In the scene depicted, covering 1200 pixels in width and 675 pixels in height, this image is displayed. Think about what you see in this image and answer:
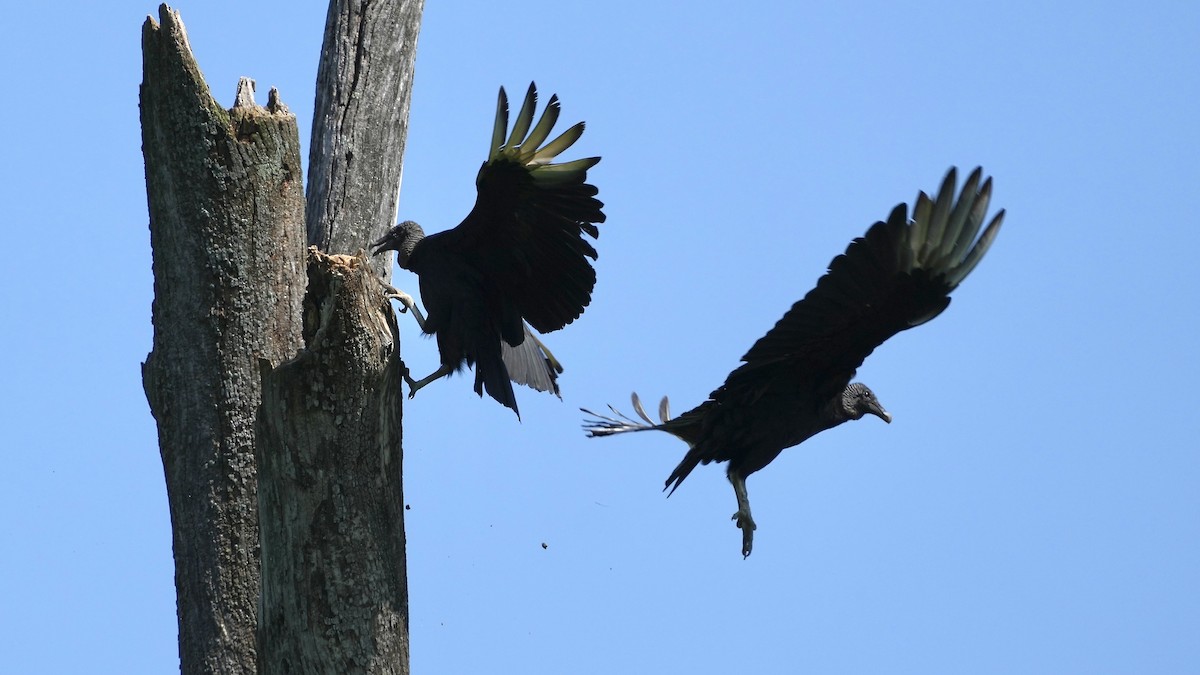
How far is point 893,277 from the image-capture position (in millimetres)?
Answer: 4336

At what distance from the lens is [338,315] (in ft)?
12.5

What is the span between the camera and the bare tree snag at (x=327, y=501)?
12.4ft

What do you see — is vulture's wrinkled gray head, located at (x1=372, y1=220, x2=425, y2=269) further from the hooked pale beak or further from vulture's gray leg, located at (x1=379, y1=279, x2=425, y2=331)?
the hooked pale beak

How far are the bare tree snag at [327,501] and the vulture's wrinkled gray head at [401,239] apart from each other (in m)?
1.82

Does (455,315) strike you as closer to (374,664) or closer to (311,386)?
(311,386)

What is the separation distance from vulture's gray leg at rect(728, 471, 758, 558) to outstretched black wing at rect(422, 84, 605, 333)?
3.09ft

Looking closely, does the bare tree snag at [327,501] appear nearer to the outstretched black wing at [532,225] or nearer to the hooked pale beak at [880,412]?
the outstretched black wing at [532,225]

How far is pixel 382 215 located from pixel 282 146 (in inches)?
44.0

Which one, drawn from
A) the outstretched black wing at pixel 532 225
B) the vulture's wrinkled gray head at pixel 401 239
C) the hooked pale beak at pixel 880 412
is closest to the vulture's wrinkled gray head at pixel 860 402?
the hooked pale beak at pixel 880 412

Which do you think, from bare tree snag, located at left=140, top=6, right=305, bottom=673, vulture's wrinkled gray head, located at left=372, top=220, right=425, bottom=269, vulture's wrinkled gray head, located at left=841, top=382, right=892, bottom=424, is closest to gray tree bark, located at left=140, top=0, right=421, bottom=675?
bare tree snag, located at left=140, top=6, right=305, bottom=673

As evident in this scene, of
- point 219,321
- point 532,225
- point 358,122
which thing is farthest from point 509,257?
point 219,321

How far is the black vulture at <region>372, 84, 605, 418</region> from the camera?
15.5 ft

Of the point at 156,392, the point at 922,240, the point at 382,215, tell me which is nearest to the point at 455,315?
the point at 382,215

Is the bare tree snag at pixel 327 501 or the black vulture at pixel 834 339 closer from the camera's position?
the bare tree snag at pixel 327 501
